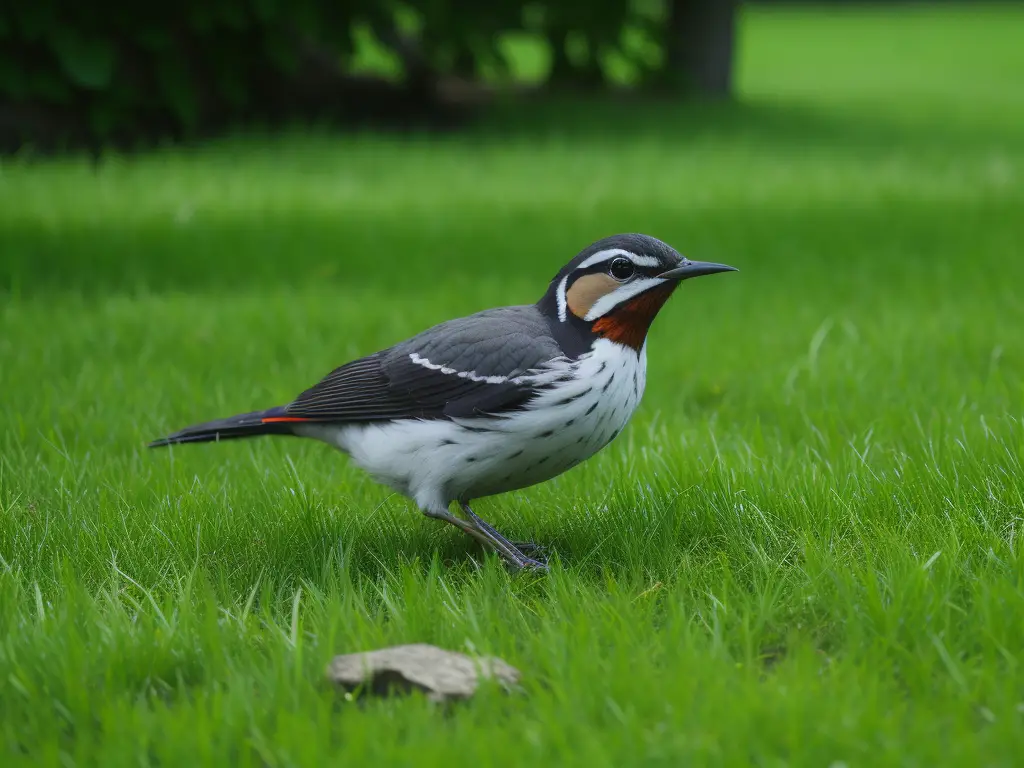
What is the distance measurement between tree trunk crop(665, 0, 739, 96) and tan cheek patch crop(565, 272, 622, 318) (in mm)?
14756

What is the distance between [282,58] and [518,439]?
34.8 ft

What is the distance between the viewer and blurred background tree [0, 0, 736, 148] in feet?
40.0

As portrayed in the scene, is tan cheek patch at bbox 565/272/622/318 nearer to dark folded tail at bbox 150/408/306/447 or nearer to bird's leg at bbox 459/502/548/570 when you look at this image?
bird's leg at bbox 459/502/548/570

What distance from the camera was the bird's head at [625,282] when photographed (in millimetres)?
3967

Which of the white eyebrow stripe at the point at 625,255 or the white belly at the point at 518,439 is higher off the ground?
the white eyebrow stripe at the point at 625,255

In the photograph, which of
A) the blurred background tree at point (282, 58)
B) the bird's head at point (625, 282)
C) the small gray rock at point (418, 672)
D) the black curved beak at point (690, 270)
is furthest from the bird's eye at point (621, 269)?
the blurred background tree at point (282, 58)

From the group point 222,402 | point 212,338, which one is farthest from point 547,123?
point 222,402

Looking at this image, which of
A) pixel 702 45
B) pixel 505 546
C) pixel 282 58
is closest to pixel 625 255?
pixel 505 546

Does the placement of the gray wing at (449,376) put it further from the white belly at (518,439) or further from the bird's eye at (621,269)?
the bird's eye at (621,269)

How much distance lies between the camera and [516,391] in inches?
152

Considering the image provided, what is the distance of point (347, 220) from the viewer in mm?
9773

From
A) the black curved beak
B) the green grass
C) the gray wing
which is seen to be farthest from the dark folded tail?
the black curved beak

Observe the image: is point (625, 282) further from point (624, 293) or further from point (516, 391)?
point (516, 391)

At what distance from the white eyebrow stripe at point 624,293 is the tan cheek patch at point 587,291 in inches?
0.7
